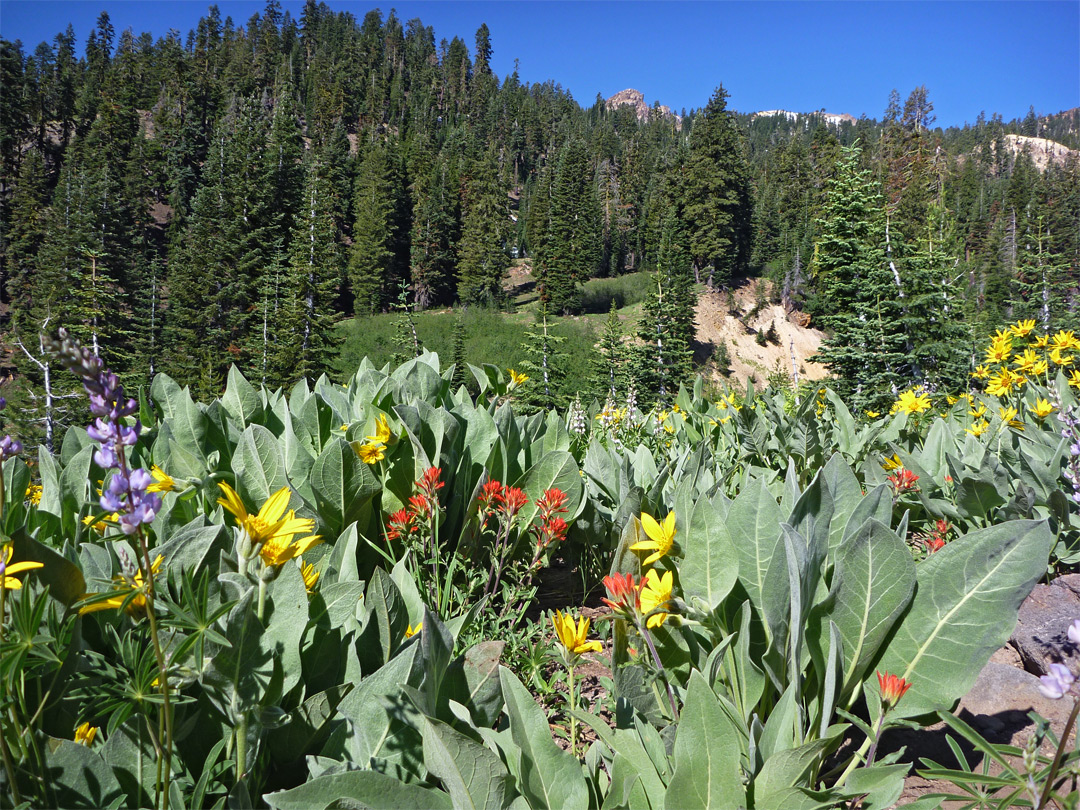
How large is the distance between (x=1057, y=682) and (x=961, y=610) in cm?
43

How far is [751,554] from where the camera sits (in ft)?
4.25

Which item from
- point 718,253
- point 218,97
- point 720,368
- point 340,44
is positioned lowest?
point 720,368

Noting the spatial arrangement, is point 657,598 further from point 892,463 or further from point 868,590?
point 892,463

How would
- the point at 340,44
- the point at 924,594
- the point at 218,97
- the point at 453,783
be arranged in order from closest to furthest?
the point at 453,783
the point at 924,594
the point at 218,97
the point at 340,44

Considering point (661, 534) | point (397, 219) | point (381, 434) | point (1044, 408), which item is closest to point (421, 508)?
point (381, 434)

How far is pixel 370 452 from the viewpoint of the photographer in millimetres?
1774

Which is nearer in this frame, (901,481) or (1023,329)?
(901,481)

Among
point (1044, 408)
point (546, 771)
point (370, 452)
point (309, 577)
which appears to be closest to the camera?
point (546, 771)

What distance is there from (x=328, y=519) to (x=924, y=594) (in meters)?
1.42

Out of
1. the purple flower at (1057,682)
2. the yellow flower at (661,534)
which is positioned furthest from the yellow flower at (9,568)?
the purple flower at (1057,682)

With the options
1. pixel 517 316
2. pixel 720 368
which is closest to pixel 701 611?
pixel 720 368

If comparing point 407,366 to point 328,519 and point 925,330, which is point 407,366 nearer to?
point 328,519

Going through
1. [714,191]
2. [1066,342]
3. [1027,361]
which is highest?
[714,191]

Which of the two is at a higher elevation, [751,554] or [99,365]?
[99,365]
